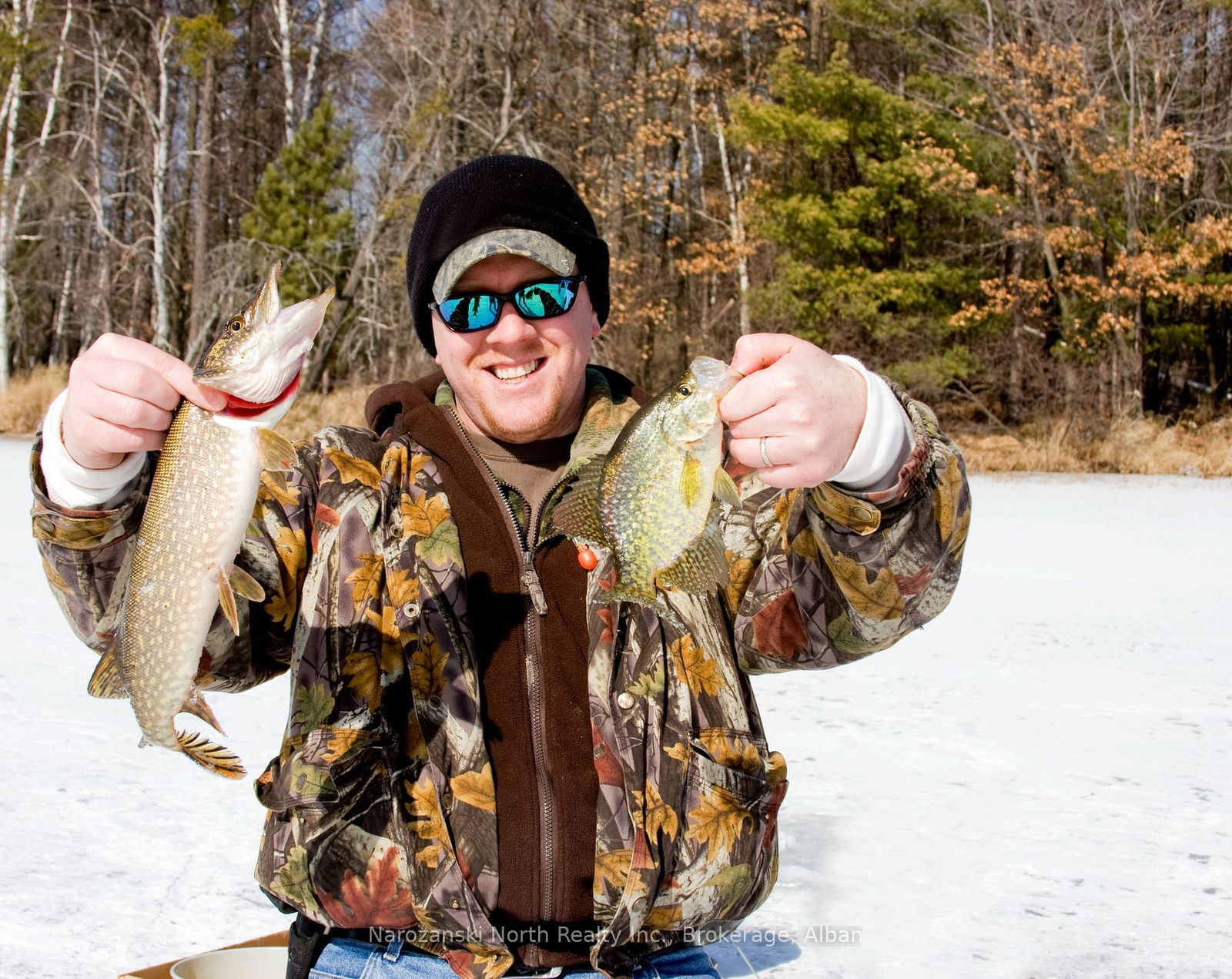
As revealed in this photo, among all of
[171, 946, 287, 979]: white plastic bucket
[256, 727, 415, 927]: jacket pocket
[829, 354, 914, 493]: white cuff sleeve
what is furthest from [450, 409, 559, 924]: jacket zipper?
[171, 946, 287, 979]: white plastic bucket

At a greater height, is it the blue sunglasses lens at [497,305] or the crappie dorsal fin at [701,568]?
the blue sunglasses lens at [497,305]

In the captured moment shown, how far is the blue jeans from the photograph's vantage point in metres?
2.02

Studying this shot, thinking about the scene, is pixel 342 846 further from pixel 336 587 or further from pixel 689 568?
pixel 689 568

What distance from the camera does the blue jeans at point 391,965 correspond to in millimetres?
2023

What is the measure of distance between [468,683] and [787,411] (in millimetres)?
836

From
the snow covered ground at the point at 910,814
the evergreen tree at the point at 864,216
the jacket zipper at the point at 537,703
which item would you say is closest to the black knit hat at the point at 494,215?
the jacket zipper at the point at 537,703

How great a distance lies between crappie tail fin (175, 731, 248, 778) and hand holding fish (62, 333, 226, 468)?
44 centimetres

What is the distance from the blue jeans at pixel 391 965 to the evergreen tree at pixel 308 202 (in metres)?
19.1

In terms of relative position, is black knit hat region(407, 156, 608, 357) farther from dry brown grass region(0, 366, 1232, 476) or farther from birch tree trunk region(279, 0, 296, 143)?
birch tree trunk region(279, 0, 296, 143)

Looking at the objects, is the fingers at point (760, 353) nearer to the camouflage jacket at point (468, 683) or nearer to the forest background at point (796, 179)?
the camouflage jacket at point (468, 683)

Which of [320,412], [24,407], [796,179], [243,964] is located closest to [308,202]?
[320,412]

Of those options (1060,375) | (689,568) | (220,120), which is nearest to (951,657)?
(689,568)

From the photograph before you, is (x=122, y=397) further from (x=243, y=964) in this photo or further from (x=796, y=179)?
(x=796, y=179)

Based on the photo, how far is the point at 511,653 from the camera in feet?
6.99
